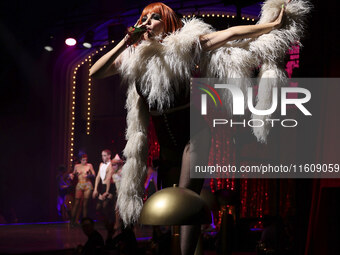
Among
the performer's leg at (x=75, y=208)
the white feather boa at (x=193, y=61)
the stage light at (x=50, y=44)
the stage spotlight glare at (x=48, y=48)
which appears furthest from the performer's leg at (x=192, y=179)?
the stage spotlight glare at (x=48, y=48)

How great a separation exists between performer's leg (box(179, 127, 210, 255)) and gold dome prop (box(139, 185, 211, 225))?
29 cm

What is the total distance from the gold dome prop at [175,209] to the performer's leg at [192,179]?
0.29 meters

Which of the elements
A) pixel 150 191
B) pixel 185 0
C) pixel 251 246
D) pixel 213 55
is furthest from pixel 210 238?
pixel 185 0

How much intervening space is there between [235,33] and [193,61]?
23 cm

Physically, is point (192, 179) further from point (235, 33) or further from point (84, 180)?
point (84, 180)

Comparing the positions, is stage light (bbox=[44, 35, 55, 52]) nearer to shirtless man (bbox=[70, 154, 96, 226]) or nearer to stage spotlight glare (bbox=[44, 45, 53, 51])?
stage spotlight glare (bbox=[44, 45, 53, 51])

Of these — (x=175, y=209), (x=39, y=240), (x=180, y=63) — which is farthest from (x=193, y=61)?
(x=39, y=240)

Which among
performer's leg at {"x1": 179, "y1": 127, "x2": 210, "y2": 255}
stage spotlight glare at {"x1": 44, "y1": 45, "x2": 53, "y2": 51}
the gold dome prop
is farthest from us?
stage spotlight glare at {"x1": 44, "y1": 45, "x2": 53, "y2": 51}

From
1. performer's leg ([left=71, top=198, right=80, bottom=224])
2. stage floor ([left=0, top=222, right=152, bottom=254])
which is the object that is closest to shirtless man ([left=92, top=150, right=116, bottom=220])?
performer's leg ([left=71, top=198, right=80, bottom=224])

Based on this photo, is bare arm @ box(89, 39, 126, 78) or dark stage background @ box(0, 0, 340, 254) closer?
bare arm @ box(89, 39, 126, 78)

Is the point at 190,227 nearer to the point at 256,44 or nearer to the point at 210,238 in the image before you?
the point at 256,44

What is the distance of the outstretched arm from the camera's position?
2029mm

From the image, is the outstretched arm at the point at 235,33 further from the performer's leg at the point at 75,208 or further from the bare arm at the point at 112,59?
the performer's leg at the point at 75,208

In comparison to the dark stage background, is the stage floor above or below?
below
